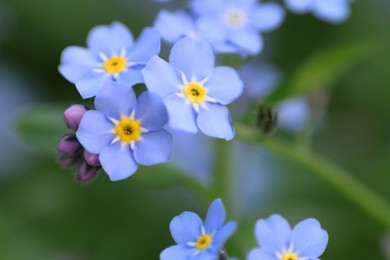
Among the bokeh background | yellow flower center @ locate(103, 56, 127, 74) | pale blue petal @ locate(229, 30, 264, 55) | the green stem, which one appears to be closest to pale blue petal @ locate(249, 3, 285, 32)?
pale blue petal @ locate(229, 30, 264, 55)

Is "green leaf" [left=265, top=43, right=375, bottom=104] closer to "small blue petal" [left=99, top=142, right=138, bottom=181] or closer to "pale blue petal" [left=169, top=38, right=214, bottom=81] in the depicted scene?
"pale blue petal" [left=169, top=38, right=214, bottom=81]

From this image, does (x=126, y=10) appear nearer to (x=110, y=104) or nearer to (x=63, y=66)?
(x=63, y=66)

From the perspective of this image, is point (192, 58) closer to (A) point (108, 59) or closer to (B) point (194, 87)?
(B) point (194, 87)

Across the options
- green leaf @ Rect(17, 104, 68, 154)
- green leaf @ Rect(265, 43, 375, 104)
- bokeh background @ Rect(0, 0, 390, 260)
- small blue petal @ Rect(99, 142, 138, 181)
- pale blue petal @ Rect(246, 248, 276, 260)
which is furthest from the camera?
bokeh background @ Rect(0, 0, 390, 260)

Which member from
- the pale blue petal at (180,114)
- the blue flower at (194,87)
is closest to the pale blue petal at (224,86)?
the blue flower at (194,87)

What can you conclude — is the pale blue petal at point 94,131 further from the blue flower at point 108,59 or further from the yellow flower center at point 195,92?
the yellow flower center at point 195,92

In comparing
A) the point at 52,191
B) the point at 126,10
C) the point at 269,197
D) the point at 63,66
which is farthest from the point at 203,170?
the point at 63,66
